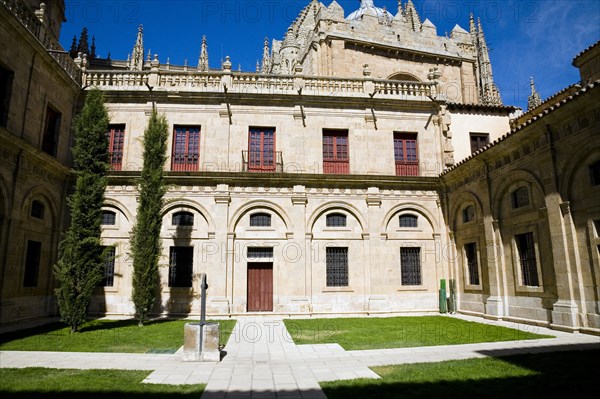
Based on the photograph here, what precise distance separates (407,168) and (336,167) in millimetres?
3899

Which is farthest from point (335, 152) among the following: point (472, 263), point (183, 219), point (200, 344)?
point (200, 344)

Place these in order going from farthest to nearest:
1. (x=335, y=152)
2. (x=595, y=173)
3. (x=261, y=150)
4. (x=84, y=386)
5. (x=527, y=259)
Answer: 1. (x=335, y=152)
2. (x=261, y=150)
3. (x=527, y=259)
4. (x=595, y=173)
5. (x=84, y=386)

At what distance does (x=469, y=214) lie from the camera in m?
18.5

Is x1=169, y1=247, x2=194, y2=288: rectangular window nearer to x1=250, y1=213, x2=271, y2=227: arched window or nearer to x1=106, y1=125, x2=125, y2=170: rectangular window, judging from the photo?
x1=250, y1=213, x2=271, y2=227: arched window

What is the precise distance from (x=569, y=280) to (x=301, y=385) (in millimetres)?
9957

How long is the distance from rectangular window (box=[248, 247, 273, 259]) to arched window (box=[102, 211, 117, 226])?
674 centimetres

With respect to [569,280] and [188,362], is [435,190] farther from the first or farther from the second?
[188,362]

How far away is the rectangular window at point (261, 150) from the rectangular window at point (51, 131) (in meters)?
8.93

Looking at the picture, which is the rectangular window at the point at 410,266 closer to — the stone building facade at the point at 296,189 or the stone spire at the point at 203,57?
the stone building facade at the point at 296,189

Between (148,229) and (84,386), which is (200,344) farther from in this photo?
(148,229)

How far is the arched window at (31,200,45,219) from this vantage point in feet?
52.5

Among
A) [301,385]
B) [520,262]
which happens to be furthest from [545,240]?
[301,385]

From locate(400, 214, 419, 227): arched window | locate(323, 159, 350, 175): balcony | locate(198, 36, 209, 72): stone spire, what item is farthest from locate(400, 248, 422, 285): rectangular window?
locate(198, 36, 209, 72): stone spire

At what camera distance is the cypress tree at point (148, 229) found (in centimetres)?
1570
